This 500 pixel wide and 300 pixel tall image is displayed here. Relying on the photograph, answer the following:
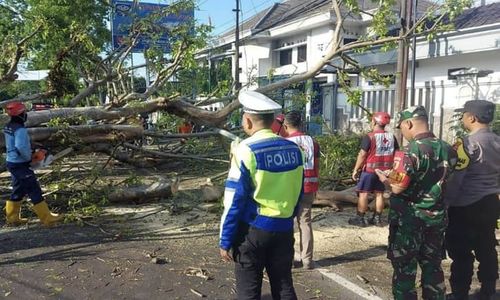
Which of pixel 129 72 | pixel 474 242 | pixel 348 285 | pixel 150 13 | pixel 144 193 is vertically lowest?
pixel 348 285

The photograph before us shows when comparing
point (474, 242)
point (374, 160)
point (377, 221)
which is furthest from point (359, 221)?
point (474, 242)

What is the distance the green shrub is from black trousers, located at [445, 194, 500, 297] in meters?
4.49

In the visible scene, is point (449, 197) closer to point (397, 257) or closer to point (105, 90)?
point (397, 257)

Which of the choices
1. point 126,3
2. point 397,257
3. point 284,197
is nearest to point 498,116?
point 397,257

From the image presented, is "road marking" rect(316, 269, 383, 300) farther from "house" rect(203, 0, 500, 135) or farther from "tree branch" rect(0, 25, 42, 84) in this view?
"tree branch" rect(0, 25, 42, 84)

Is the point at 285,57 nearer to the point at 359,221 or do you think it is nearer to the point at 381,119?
the point at 381,119

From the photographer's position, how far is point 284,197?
3.06m

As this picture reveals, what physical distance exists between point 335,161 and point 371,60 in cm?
785

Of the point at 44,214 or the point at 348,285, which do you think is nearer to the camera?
the point at 348,285

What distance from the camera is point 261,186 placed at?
9.72 ft

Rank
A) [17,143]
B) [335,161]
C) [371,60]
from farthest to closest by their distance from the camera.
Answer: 1. [371,60]
2. [335,161]
3. [17,143]

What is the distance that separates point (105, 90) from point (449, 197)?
8716 millimetres

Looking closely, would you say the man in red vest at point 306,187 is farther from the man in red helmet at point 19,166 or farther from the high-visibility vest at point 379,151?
the man in red helmet at point 19,166

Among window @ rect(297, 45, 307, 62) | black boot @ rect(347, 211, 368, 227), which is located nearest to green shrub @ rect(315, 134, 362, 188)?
black boot @ rect(347, 211, 368, 227)
